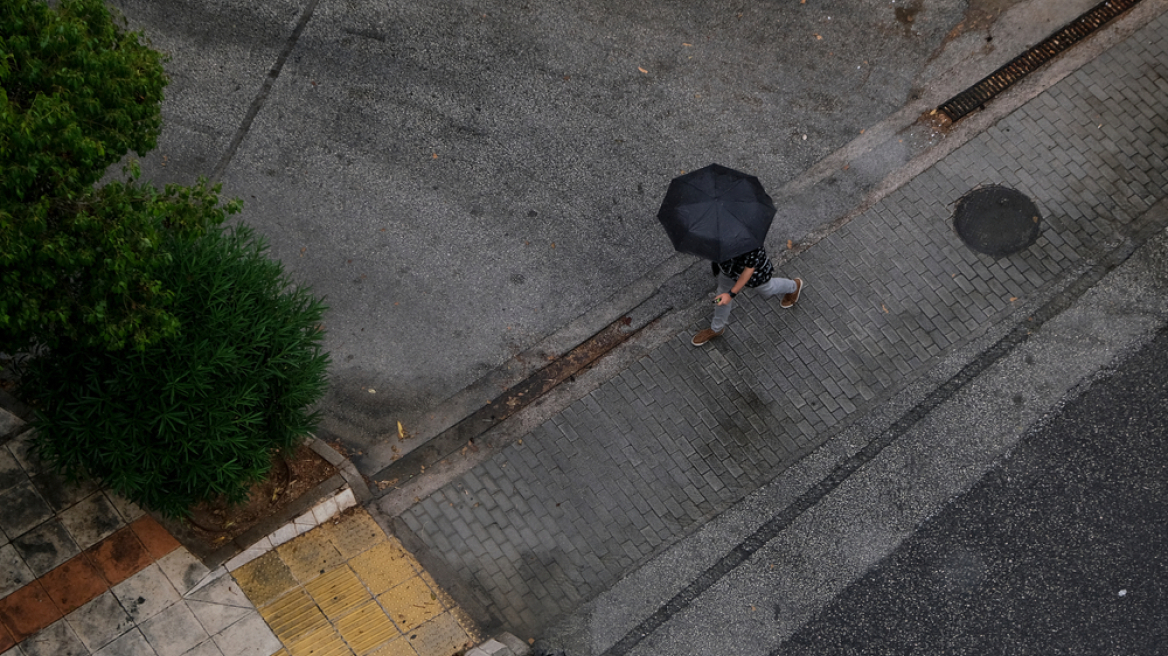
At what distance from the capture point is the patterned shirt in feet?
20.8

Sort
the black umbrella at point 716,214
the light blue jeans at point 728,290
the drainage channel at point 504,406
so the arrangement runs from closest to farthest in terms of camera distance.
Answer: the black umbrella at point 716,214
the light blue jeans at point 728,290
the drainage channel at point 504,406

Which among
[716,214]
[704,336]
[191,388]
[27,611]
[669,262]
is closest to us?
[191,388]

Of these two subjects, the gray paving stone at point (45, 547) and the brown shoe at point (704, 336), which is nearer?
the gray paving stone at point (45, 547)

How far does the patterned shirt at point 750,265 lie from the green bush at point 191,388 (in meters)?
3.14

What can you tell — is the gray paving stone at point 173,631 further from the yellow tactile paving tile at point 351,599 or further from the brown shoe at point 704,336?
the brown shoe at point 704,336

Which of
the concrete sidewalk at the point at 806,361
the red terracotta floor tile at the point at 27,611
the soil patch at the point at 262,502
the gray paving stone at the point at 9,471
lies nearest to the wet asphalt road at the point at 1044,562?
the concrete sidewalk at the point at 806,361

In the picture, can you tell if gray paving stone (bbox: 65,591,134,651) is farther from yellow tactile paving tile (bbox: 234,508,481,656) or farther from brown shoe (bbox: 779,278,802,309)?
brown shoe (bbox: 779,278,802,309)

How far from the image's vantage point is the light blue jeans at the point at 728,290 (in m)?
6.65

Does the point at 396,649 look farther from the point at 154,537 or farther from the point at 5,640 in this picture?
the point at 5,640

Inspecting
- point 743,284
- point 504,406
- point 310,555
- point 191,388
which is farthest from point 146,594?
point 743,284

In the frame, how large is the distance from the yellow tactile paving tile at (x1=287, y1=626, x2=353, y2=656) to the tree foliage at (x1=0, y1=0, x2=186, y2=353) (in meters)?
2.93

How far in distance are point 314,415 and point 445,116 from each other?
3313 mm

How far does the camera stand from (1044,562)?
6.64 metres

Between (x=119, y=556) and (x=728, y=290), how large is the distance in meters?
5.26
